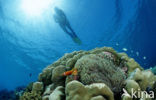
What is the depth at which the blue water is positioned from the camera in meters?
21.5

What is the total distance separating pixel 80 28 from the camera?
2480cm

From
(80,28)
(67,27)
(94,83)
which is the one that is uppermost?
(80,28)

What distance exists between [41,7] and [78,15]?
6029 mm

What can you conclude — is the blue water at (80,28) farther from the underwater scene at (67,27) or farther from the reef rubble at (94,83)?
the reef rubble at (94,83)

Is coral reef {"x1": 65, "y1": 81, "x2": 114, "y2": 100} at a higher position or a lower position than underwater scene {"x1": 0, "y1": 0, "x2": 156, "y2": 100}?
lower

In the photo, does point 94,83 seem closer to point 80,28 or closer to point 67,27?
point 67,27

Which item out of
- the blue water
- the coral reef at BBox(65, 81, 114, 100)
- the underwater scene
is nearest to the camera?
the coral reef at BBox(65, 81, 114, 100)

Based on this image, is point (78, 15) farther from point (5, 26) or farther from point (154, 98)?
point (154, 98)

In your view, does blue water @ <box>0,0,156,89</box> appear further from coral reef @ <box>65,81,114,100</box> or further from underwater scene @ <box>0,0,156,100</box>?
coral reef @ <box>65,81,114,100</box>

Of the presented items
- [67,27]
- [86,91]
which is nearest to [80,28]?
[67,27]

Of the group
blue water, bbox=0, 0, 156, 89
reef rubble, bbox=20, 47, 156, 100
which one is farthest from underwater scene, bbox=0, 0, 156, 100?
reef rubble, bbox=20, 47, 156, 100

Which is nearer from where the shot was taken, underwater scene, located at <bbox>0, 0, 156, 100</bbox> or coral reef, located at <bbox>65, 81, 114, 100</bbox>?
coral reef, located at <bbox>65, 81, 114, 100</bbox>

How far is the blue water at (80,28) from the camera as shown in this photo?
21.5 metres

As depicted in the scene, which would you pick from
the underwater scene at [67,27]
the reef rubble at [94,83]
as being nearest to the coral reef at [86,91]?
the reef rubble at [94,83]
